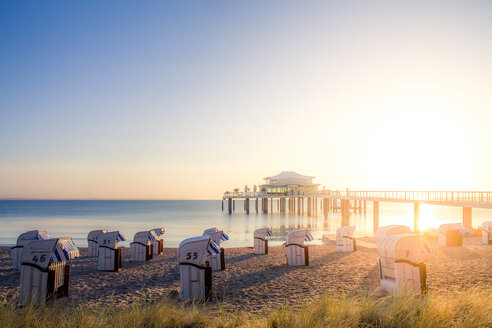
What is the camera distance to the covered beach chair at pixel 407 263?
7.50m

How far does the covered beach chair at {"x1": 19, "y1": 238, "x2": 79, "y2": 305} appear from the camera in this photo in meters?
7.50

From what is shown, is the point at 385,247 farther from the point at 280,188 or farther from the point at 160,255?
the point at 280,188

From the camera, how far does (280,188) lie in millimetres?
62375

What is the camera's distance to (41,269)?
7559 millimetres

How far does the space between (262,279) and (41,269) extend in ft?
16.7

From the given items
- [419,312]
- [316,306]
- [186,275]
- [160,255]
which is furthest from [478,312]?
[160,255]

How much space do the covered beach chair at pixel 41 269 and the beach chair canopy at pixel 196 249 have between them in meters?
2.31

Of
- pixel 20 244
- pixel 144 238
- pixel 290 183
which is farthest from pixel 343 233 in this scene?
pixel 290 183

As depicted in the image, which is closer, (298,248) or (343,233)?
(298,248)

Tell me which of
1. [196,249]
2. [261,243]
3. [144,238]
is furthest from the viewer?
[261,243]

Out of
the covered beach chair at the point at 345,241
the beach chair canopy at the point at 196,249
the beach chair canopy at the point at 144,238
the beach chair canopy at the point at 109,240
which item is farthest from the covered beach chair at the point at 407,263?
the beach chair canopy at the point at 144,238

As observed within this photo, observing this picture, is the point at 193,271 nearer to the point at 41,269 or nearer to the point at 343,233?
the point at 41,269

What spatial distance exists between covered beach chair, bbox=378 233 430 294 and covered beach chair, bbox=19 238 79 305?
21.0 ft

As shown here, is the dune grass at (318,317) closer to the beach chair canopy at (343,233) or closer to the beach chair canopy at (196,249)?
the beach chair canopy at (196,249)
